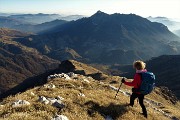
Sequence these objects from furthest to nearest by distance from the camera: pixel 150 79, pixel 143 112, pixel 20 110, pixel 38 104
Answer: pixel 143 112, pixel 150 79, pixel 38 104, pixel 20 110

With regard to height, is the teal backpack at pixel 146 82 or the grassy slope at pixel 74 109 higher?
the teal backpack at pixel 146 82

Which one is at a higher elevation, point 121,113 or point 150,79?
point 150,79

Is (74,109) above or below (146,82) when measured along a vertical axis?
below

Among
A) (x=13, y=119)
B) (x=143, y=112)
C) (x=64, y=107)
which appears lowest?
(x=143, y=112)

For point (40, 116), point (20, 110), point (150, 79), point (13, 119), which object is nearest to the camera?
point (13, 119)

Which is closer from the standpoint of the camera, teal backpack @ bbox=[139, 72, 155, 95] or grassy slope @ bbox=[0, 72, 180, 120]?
grassy slope @ bbox=[0, 72, 180, 120]

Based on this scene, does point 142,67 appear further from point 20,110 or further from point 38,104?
point 20,110

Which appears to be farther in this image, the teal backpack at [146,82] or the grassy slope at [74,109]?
the teal backpack at [146,82]

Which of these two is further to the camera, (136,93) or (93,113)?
(136,93)

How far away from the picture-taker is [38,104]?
16.6 m

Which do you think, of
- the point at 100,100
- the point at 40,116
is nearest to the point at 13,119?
the point at 40,116

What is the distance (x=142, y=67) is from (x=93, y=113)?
4.72m

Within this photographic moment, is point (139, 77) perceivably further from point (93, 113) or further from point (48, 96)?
point (48, 96)

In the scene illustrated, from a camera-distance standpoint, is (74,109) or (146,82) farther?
(146,82)
